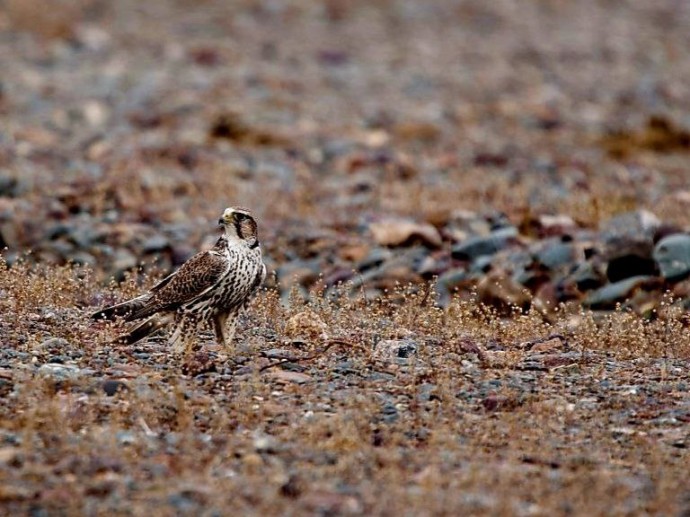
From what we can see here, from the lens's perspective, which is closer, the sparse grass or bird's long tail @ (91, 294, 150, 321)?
the sparse grass

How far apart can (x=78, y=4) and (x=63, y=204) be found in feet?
58.3

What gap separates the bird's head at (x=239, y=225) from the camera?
1023 centimetres

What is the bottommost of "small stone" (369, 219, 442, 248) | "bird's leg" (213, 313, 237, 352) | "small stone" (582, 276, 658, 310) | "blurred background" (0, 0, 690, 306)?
"bird's leg" (213, 313, 237, 352)

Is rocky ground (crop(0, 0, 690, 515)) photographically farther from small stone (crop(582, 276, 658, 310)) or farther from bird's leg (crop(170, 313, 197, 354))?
bird's leg (crop(170, 313, 197, 354))

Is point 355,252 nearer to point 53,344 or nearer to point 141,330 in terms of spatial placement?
point 141,330

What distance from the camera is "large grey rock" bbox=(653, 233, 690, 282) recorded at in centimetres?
1351

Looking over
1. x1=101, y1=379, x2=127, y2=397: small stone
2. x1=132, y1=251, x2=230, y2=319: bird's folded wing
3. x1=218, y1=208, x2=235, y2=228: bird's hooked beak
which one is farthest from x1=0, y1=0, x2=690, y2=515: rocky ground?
x1=218, y1=208, x2=235, y2=228: bird's hooked beak

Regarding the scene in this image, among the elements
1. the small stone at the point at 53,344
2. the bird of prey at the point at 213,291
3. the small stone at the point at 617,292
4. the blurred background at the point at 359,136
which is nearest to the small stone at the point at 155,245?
the blurred background at the point at 359,136

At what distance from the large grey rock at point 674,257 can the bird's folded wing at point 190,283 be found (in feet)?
17.8

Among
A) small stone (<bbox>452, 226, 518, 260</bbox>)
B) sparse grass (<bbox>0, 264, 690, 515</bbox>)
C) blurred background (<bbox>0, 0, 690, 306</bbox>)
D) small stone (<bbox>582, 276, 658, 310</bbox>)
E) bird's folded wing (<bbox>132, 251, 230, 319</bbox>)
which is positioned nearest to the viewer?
sparse grass (<bbox>0, 264, 690, 515</bbox>)

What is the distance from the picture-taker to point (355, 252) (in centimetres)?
1578

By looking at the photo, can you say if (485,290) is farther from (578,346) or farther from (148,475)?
(148,475)

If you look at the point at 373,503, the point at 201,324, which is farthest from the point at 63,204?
the point at 373,503

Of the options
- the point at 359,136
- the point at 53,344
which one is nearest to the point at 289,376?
the point at 53,344
